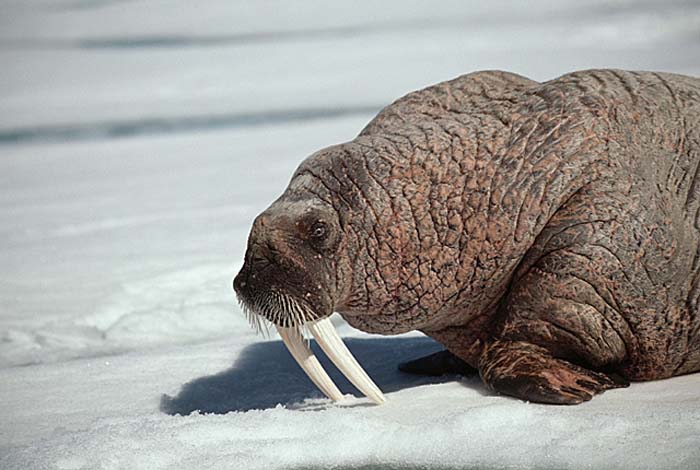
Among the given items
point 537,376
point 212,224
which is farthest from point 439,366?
point 212,224

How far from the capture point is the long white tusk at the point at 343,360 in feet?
14.1

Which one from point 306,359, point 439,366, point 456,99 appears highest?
point 456,99

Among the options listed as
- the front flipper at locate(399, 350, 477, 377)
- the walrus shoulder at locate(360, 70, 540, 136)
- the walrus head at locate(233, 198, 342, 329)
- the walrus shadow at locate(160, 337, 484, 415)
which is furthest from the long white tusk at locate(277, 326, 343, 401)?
the walrus shoulder at locate(360, 70, 540, 136)

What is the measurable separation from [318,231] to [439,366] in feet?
3.55

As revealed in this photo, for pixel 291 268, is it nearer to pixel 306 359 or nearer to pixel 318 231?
pixel 318 231

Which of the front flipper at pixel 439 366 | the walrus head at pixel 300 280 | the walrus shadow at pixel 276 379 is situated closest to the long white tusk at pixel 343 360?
the walrus head at pixel 300 280

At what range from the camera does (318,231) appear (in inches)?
171

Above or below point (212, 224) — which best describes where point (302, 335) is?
above

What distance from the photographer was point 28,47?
15.2m

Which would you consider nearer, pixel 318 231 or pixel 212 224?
pixel 318 231

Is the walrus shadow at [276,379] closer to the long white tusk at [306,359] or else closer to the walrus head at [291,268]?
the long white tusk at [306,359]

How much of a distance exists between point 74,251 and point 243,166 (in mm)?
3028

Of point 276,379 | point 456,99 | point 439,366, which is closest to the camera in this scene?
point 456,99

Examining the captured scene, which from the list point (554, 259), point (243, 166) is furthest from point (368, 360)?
point (243, 166)
